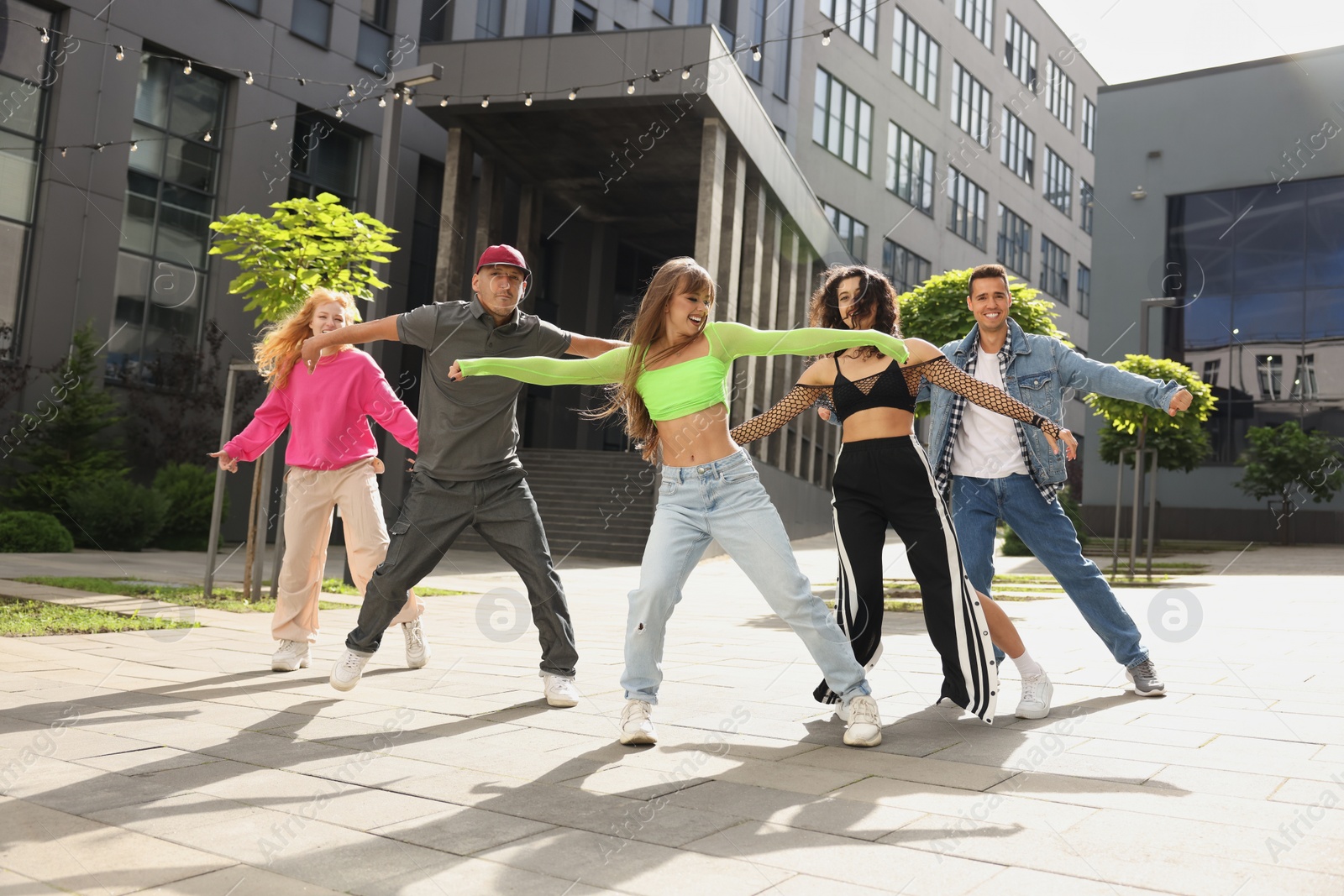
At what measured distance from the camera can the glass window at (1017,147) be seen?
49062 mm

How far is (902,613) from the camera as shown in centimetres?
1069

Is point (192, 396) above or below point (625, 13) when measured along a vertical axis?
below

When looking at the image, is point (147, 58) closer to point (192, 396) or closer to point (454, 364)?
point (192, 396)

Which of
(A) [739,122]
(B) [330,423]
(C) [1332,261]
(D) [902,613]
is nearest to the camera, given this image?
(B) [330,423]

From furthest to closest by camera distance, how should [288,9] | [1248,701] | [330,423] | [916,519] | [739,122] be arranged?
[739,122] → [288,9] → [330,423] → [1248,701] → [916,519]

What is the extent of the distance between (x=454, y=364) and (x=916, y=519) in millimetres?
1974

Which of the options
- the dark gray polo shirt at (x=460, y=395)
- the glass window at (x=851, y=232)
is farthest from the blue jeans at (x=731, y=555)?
the glass window at (x=851, y=232)

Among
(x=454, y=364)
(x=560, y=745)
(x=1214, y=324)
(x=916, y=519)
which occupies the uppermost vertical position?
(x=1214, y=324)

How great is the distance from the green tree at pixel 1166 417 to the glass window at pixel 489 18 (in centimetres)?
1586

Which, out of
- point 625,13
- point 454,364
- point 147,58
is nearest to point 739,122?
point 625,13

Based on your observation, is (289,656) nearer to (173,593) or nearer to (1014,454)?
(1014,454)

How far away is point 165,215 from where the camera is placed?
19.6 m

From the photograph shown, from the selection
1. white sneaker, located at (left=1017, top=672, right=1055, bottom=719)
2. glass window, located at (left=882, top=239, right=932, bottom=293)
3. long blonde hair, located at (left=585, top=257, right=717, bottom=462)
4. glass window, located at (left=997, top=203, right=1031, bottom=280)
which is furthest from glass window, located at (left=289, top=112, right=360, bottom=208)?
glass window, located at (left=997, top=203, right=1031, bottom=280)

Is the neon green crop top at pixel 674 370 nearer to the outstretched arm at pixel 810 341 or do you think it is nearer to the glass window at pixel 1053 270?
the outstretched arm at pixel 810 341
